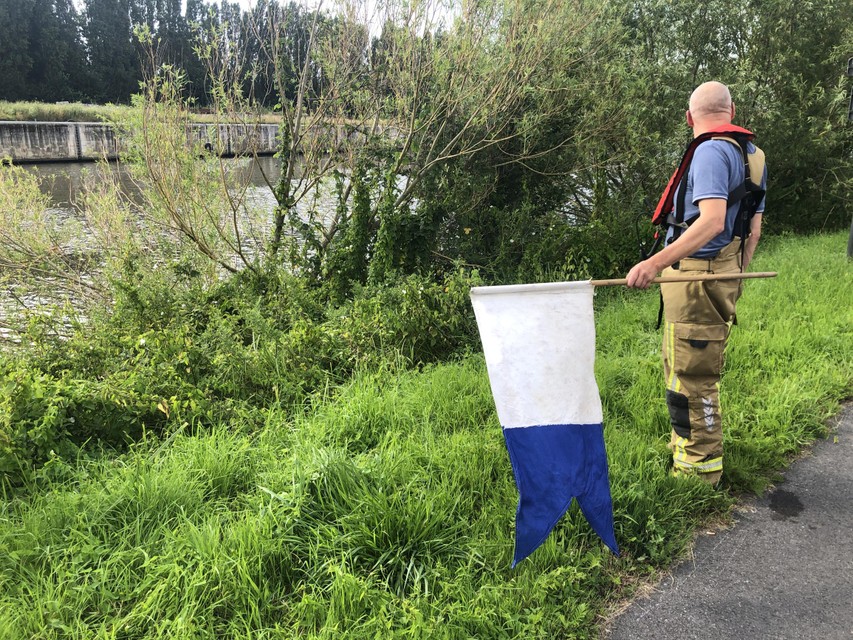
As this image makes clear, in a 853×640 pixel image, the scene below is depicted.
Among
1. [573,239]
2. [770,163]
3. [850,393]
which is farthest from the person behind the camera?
[770,163]

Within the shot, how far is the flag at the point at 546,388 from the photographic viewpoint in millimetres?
2639

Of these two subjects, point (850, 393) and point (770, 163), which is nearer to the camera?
point (850, 393)

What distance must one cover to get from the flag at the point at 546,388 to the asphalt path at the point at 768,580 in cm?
33

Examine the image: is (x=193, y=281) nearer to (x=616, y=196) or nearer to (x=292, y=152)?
(x=292, y=152)

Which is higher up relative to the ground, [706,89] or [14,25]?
[14,25]

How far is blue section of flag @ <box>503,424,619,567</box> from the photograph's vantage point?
8.57ft

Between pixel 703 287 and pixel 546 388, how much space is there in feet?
3.52

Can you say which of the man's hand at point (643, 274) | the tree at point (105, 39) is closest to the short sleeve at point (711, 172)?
the man's hand at point (643, 274)

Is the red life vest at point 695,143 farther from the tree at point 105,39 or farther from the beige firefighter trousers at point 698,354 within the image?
the tree at point 105,39

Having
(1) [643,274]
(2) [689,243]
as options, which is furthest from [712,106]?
(1) [643,274]

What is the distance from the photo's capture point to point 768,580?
8.63 feet

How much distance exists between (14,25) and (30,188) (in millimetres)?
55635

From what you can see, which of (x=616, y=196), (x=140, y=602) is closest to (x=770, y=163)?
(x=616, y=196)

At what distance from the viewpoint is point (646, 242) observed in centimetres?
861
